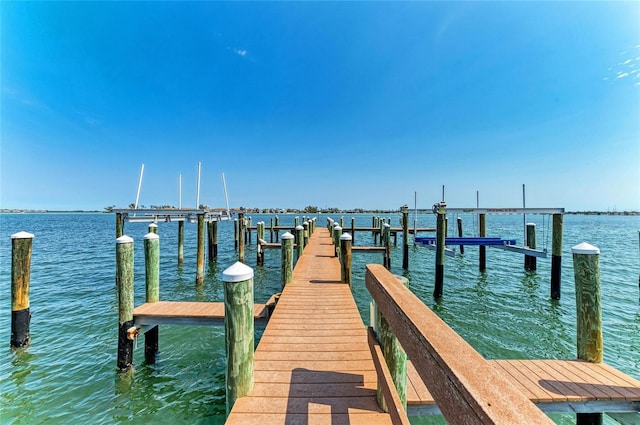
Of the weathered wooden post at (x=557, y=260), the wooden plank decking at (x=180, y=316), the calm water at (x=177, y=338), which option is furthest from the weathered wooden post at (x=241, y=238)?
the weathered wooden post at (x=557, y=260)

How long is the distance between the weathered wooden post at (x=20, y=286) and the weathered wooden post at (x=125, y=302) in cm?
262

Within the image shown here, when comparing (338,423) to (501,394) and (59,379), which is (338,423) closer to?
(501,394)

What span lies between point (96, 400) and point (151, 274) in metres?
2.17

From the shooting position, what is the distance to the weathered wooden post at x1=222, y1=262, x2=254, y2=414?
2.70 m

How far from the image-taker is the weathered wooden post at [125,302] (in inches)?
200

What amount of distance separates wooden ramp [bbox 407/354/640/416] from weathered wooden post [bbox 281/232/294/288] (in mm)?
3873

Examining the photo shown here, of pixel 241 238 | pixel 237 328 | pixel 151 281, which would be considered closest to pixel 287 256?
pixel 151 281

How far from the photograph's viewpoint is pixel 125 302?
5.11 metres

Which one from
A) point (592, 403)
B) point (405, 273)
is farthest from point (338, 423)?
point (405, 273)

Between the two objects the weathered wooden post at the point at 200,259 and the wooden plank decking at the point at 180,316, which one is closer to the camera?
the wooden plank decking at the point at 180,316

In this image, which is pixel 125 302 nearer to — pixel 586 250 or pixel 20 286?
pixel 20 286

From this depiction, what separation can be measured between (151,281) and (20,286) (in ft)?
10.2

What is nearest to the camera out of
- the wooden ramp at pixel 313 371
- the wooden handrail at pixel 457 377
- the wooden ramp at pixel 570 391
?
the wooden handrail at pixel 457 377

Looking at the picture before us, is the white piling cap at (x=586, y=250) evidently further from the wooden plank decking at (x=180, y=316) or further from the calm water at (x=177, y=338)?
the wooden plank decking at (x=180, y=316)
